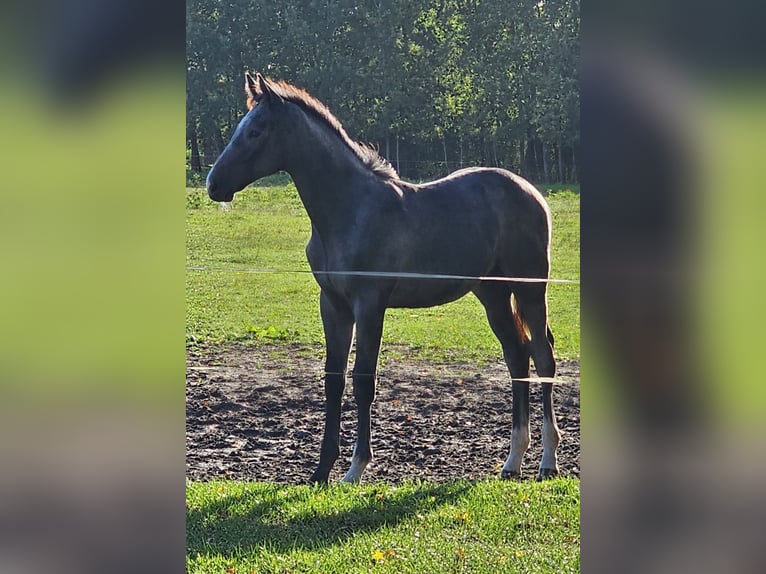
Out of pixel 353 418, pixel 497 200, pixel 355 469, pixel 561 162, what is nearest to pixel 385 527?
pixel 355 469

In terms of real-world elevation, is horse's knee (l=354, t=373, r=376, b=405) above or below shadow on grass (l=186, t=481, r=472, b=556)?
above

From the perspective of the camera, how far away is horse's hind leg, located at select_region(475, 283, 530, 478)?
3.51 m

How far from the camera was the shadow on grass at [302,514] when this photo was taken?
3.52 meters

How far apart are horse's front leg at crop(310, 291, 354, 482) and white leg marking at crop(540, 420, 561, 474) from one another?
2.78ft

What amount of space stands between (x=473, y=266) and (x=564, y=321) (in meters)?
0.42

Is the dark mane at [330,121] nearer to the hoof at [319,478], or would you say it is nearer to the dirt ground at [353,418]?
the dirt ground at [353,418]

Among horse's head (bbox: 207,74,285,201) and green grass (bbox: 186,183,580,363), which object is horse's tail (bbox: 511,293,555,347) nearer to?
green grass (bbox: 186,183,580,363)

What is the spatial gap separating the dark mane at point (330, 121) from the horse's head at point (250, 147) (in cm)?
4
